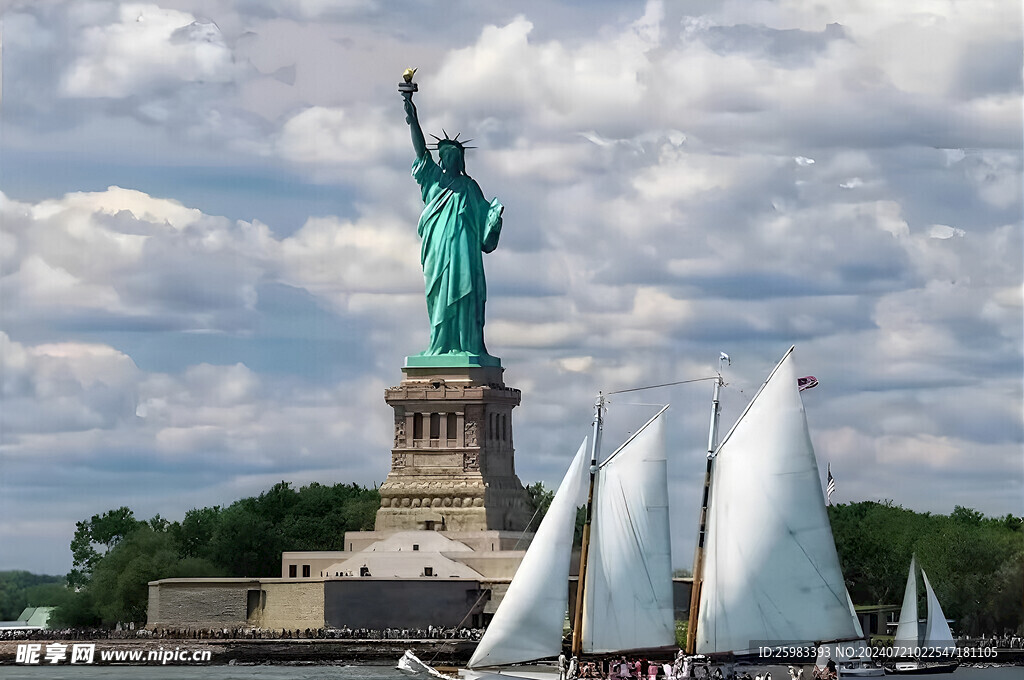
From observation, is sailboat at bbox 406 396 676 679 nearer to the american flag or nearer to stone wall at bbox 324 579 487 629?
the american flag

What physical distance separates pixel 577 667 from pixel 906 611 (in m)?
37.1

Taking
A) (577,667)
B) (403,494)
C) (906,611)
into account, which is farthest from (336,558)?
(577,667)

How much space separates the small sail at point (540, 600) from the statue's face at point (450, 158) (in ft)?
151

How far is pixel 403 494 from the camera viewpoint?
123438 mm

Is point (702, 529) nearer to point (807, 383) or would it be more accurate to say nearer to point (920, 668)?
point (807, 383)

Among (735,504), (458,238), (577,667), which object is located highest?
(458,238)

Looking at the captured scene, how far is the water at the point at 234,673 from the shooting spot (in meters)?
101

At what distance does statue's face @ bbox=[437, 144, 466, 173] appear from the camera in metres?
125

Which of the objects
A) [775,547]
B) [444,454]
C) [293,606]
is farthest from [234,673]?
[775,547]

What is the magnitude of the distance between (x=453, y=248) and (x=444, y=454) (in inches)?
456

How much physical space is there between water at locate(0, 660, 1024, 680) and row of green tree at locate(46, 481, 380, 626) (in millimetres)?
15693

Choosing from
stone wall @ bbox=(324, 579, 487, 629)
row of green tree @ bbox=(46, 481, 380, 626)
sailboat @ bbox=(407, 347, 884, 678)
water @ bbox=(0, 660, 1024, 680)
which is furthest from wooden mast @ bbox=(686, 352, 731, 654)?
row of green tree @ bbox=(46, 481, 380, 626)

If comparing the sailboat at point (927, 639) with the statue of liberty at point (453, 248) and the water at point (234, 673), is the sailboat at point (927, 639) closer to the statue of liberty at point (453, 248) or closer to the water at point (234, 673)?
the water at point (234, 673)

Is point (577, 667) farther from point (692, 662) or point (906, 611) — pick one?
point (906, 611)
